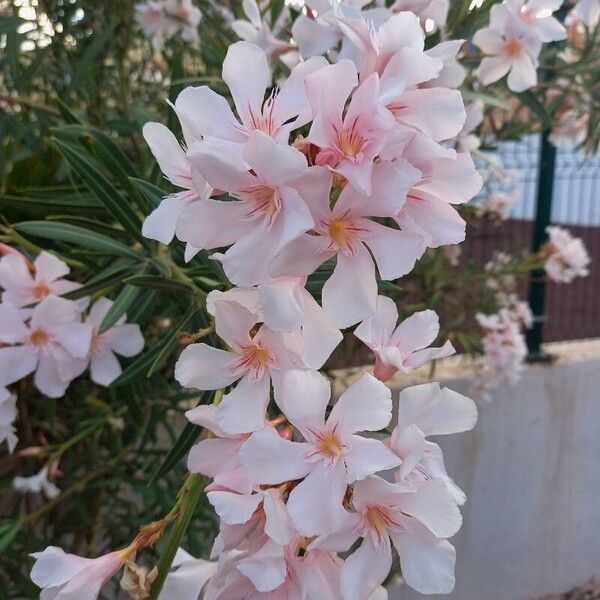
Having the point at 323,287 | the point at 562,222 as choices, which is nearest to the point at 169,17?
the point at 323,287

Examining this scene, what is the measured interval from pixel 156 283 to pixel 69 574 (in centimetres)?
36

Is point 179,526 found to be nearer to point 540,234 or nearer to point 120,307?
point 120,307

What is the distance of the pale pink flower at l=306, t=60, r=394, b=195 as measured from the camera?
0.46m

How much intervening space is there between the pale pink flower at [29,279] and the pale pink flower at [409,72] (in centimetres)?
50

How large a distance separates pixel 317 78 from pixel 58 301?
0.49 meters

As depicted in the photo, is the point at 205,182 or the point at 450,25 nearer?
the point at 205,182

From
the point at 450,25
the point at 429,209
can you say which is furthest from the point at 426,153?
the point at 450,25

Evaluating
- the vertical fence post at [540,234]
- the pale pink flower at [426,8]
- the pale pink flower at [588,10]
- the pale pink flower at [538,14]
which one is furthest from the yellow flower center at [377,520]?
the vertical fence post at [540,234]

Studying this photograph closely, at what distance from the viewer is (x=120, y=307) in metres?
0.89

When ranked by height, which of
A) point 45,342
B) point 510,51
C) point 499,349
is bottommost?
point 499,349

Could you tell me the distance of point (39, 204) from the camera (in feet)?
3.38

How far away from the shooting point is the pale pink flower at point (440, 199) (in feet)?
1.63

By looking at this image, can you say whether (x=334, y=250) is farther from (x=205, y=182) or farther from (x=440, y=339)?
(x=440, y=339)

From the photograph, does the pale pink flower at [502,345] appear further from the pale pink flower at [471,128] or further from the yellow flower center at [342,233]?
the yellow flower center at [342,233]
